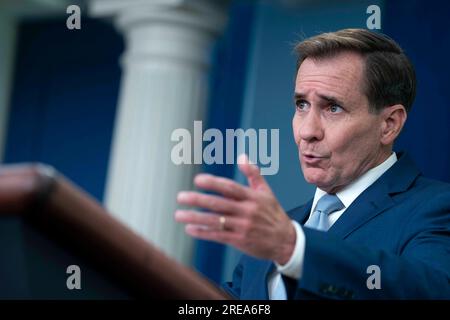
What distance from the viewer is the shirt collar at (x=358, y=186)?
1.25 m

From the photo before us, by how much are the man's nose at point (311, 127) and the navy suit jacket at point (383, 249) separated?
11 centimetres

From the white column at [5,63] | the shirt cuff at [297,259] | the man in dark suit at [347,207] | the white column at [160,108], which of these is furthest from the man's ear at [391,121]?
the white column at [5,63]

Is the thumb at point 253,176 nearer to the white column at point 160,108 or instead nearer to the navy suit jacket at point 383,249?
the navy suit jacket at point 383,249

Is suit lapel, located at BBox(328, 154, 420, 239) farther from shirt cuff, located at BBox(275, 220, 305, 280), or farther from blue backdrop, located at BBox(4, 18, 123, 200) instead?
blue backdrop, located at BBox(4, 18, 123, 200)

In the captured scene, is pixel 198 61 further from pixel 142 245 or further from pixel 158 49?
pixel 142 245

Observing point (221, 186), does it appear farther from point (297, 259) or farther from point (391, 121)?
point (391, 121)

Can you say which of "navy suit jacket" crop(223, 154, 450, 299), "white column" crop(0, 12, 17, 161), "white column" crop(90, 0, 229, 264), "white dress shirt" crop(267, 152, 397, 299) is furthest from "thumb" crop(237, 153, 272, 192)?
"white column" crop(0, 12, 17, 161)

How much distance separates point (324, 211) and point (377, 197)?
80mm

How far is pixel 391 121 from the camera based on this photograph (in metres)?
1.37

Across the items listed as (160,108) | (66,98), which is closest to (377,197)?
(160,108)

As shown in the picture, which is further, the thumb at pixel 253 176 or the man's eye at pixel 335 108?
the man's eye at pixel 335 108

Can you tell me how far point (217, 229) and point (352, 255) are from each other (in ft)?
0.84
